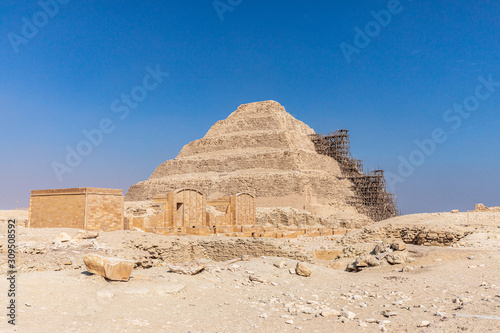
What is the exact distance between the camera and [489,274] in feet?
25.1

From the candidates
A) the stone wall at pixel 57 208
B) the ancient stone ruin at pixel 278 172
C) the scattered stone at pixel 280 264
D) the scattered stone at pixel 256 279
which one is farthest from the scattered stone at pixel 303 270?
the ancient stone ruin at pixel 278 172

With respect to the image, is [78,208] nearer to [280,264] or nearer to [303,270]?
[280,264]

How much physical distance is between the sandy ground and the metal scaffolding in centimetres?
4628

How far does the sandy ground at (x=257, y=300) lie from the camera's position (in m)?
4.83

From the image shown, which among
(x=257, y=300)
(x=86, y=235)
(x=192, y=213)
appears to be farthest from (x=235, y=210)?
(x=257, y=300)

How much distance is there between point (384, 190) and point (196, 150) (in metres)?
31.6

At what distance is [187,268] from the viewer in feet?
24.0

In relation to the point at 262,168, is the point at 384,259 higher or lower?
lower

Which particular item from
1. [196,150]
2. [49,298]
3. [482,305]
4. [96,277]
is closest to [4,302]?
[49,298]

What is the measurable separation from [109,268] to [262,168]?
171 feet

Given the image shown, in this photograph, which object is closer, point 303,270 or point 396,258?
point 303,270

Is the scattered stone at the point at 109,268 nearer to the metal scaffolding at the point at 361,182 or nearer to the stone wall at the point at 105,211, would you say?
the stone wall at the point at 105,211

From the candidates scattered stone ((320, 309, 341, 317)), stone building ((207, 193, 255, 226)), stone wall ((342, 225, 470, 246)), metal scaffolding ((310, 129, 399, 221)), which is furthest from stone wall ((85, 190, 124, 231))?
metal scaffolding ((310, 129, 399, 221))

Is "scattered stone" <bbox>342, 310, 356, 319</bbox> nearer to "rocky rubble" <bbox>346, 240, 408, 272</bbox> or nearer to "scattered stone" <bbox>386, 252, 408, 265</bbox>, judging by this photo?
"rocky rubble" <bbox>346, 240, 408, 272</bbox>
